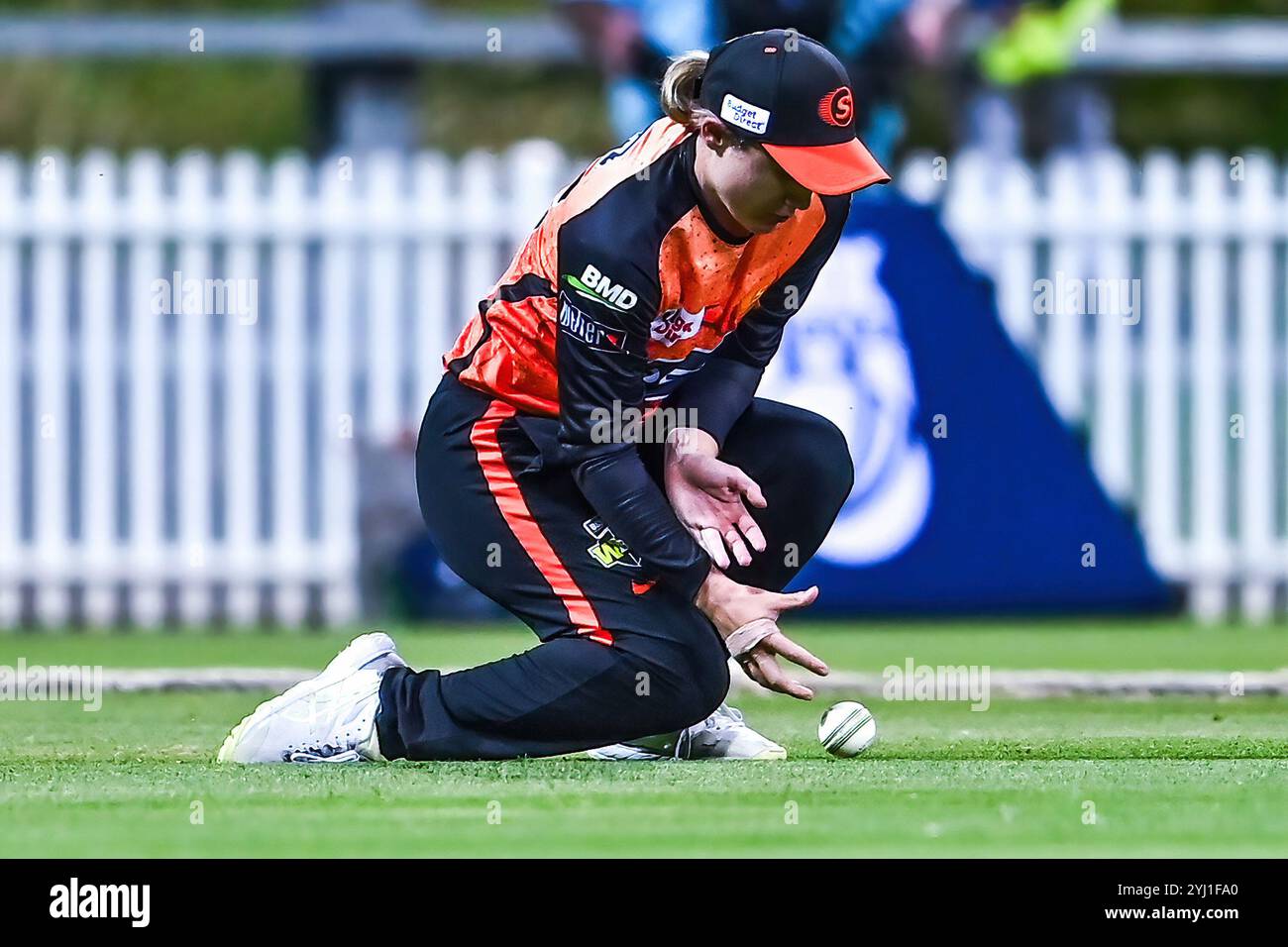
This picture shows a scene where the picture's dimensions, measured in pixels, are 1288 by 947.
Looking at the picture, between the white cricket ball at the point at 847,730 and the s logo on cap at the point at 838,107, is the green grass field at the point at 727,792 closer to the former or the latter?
the white cricket ball at the point at 847,730

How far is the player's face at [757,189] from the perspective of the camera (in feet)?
14.7

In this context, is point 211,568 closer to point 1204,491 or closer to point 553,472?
point 1204,491

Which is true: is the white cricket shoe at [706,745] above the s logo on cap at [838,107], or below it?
below

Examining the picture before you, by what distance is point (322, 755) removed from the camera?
16.0ft

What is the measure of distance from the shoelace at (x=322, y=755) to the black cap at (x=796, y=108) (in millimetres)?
1556

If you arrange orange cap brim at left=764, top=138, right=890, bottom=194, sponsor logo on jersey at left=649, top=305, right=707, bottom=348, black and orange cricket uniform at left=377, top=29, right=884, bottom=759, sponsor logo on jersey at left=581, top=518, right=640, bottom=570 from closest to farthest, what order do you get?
orange cap brim at left=764, top=138, right=890, bottom=194
black and orange cricket uniform at left=377, top=29, right=884, bottom=759
sponsor logo on jersey at left=649, top=305, right=707, bottom=348
sponsor logo on jersey at left=581, top=518, right=640, bottom=570

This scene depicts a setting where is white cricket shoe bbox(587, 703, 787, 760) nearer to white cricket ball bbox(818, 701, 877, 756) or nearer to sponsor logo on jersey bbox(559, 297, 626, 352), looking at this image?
white cricket ball bbox(818, 701, 877, 756)

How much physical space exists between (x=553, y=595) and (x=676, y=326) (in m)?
0.63

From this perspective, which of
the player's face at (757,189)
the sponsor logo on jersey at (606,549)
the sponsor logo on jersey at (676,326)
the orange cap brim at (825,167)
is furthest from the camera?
the sponsor logo on jersey at (606,549)

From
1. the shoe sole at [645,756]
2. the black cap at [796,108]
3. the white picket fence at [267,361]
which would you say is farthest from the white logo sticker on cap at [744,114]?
the white picket fence at [267,361]

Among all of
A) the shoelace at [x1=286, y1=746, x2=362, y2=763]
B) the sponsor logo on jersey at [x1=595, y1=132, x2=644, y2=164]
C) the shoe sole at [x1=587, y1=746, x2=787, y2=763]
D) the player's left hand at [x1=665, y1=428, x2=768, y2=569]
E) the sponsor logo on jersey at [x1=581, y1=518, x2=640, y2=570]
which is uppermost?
the sponsor logo on jersey at [x1=595, y1=132, x2=644, y2=164]

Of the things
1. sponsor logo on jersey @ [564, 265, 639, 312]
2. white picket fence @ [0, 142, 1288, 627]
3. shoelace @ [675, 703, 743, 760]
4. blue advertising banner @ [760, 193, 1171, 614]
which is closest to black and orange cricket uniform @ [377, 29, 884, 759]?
sponsor logo on jersey @ [564, 265, 639, 312]

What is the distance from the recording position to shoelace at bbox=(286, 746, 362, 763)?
15.9 feet
